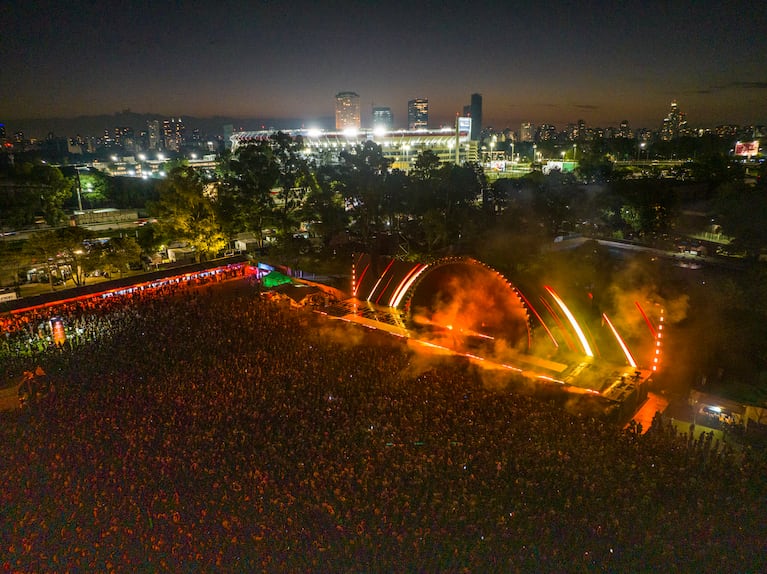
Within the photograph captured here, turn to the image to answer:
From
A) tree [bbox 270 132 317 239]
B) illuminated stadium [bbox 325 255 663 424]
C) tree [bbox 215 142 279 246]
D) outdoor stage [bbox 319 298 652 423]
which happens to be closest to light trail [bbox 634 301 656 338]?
illuminated stadium [bbox 325 255 663 424]

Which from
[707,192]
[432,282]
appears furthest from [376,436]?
[707,192]

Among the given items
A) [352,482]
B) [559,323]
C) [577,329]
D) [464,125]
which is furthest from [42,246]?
[464,125]

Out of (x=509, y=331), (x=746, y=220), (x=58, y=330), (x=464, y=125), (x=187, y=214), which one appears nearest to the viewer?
(x=509, y=331)

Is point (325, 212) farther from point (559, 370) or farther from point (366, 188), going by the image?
point (559, 370)

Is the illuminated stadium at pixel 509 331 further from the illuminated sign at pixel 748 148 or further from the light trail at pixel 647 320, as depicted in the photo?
the illuminated sign at pixel 748 148

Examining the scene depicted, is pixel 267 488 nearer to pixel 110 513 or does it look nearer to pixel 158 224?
pixel 110 513

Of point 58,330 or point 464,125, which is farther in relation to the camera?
point 464,125

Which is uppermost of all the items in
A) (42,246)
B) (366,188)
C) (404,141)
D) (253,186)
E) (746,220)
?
(404,141)
